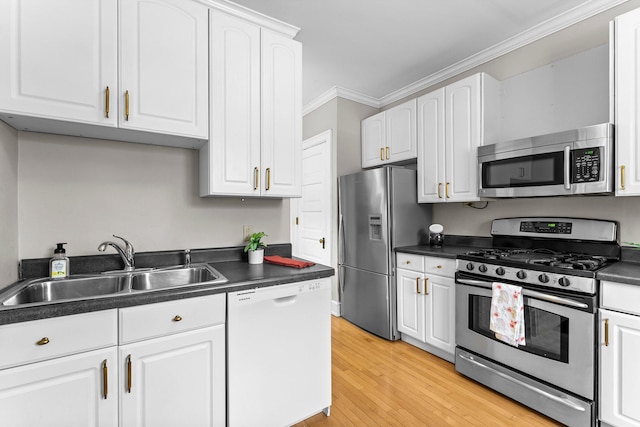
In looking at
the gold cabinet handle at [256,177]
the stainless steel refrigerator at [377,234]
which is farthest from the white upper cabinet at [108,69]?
the stainless steel refrigerator at [377,234]

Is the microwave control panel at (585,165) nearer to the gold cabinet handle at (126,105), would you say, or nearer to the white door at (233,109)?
the white door at (233,109)

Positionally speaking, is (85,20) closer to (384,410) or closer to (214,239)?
(214,239)

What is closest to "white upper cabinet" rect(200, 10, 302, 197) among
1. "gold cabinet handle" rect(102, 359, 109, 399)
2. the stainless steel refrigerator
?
"gold cabinet handle" rect(102, 359, 109, 399)

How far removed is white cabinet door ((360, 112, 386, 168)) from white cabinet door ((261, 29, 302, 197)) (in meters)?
1.54

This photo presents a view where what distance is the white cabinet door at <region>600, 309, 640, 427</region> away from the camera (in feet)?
5.08

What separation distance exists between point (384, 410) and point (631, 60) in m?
2.59

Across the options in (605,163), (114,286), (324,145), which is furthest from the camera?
(324,145)

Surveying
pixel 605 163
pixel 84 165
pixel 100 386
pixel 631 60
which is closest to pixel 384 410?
pixel 100 386

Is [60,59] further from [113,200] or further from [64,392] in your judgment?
[64,392]

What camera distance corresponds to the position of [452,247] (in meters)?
2.93

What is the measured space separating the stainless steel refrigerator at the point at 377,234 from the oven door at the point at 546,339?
82 cm

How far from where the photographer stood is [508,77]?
2684 millimetres

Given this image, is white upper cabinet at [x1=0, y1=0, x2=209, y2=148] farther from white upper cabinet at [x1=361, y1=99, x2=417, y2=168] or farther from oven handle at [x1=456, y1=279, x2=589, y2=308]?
oven handle at [x1=456, y1=279, x2=589, y2=308]

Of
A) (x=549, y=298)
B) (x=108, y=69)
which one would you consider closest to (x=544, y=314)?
(x=549, y=298)
